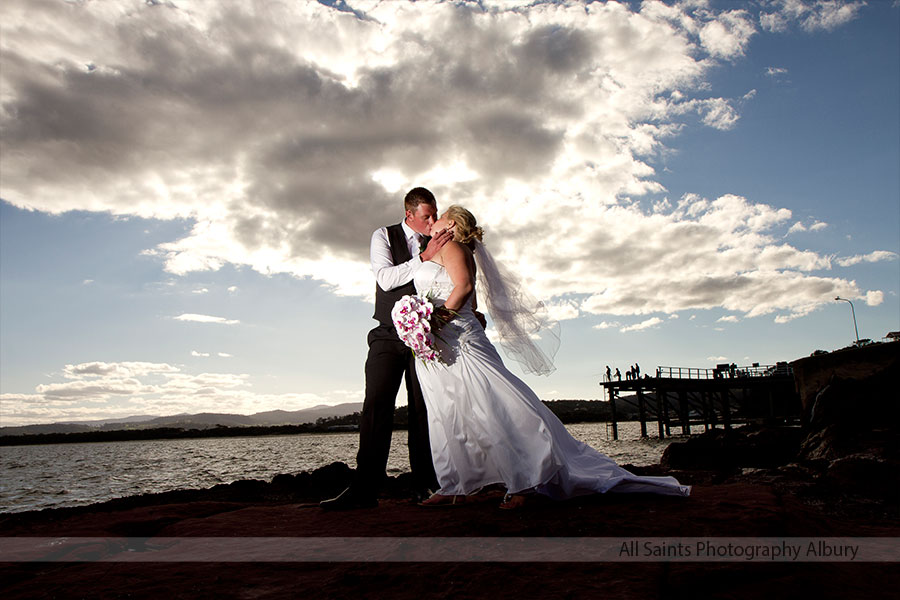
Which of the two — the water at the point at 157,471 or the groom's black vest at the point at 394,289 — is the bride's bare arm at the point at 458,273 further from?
the water at the point at 157,471

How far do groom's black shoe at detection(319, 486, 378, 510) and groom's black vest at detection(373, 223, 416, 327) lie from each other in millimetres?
1455

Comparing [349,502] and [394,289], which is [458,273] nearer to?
[394,289]

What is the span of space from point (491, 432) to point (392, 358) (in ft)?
3.98

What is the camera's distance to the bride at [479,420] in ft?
→ 12.9

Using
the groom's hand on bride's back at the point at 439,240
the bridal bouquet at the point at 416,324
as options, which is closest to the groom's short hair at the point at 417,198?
the groom's hand on bride's back at the point at 439,240

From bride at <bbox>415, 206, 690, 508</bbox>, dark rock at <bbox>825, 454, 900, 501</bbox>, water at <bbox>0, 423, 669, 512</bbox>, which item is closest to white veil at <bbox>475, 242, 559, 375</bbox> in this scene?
bride at <bbox>415, 206, 690, 508</bbox>

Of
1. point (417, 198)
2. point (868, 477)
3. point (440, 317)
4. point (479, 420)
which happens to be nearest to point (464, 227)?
point (417, 198)

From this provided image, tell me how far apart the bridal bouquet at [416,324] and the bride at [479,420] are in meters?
0.10

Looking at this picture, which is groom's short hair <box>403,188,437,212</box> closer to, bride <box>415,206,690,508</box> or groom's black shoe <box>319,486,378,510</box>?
bride <box>415,206,690,508</box>

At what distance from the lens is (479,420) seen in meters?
4.23

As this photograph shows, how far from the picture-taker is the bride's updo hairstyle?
457cm

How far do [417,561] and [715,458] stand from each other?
1137 centimetres
